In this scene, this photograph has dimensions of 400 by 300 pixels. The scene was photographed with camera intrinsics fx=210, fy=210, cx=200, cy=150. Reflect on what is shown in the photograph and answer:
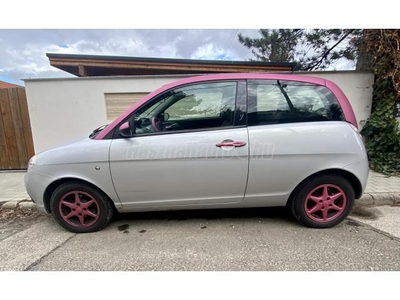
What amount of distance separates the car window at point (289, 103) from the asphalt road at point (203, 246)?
1.33 metres

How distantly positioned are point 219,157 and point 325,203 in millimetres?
1409

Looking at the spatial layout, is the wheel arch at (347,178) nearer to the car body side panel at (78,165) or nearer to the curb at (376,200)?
the curb at (376,200)

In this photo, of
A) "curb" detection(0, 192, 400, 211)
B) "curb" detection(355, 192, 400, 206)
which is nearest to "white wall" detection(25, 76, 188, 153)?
"curb" detection(0, 192, 400, 211)

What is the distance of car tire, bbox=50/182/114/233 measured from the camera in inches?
98.8

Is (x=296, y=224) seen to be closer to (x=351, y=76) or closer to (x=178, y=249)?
(x=178, y=249)

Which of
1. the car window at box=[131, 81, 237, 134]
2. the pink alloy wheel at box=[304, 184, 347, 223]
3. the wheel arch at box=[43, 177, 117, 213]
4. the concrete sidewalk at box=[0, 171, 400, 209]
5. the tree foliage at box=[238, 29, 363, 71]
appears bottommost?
the concrete sidewalk at box=[0, 171, 400, 209]

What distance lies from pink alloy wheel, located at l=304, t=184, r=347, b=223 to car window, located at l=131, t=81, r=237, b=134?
53.1 inches

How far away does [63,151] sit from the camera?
2.45m

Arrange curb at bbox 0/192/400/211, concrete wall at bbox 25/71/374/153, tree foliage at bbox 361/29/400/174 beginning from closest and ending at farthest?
curb at bbox 0/192/400/211 < tree foliage at bbox 361/29/400/174 < concrete wall at bbox 25/71/374/153

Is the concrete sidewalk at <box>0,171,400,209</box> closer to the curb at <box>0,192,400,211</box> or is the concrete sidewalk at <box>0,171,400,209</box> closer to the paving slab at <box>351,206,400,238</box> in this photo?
the curb at <box>0,192,400,211</box>

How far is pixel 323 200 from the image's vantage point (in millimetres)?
2520

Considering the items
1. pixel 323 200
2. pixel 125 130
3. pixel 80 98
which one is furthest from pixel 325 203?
pixel 80 98

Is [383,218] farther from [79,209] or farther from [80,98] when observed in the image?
[80,98]

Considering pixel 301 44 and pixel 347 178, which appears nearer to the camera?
pixel 347 178
